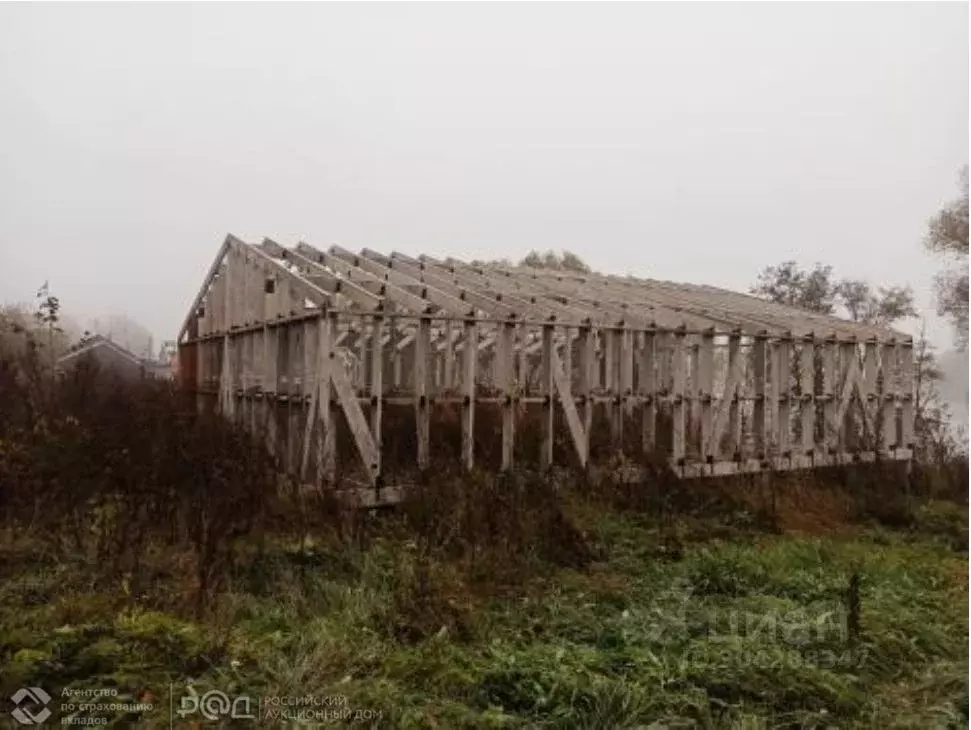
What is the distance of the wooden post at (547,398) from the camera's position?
9.98 meters

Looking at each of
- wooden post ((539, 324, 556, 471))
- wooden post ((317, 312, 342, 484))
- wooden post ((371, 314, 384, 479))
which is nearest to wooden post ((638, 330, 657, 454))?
wooden post ((539, 324, 556, 471))

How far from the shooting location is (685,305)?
1338 cm

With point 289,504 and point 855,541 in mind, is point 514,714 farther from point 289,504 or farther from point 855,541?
point 855,541

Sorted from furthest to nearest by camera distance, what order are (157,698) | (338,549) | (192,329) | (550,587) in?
(192,329)
(338,549)
(550,587)
(157,698)

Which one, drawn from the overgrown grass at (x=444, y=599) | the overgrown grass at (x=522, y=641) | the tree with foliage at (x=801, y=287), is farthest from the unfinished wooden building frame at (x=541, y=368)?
the tree with foliage at (x=801, y=287)

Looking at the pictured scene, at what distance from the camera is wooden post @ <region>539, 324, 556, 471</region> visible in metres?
9.98

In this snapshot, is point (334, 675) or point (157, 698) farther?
point (334, 675)

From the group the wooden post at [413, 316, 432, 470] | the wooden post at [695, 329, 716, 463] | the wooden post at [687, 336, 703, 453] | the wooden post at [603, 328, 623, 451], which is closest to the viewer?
the wooden post at [413, 316, 432, 470]

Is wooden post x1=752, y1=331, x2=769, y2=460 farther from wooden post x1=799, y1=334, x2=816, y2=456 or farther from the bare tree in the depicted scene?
the bare tree

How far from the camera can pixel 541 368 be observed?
12.1m

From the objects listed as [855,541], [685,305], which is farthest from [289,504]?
[685,305]

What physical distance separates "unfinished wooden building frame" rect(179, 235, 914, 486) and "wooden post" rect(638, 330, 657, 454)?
0.03 m

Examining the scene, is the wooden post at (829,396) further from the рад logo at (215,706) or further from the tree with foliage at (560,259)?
the tree with foliage at (560,259)

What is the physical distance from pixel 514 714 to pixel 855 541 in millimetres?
6732
